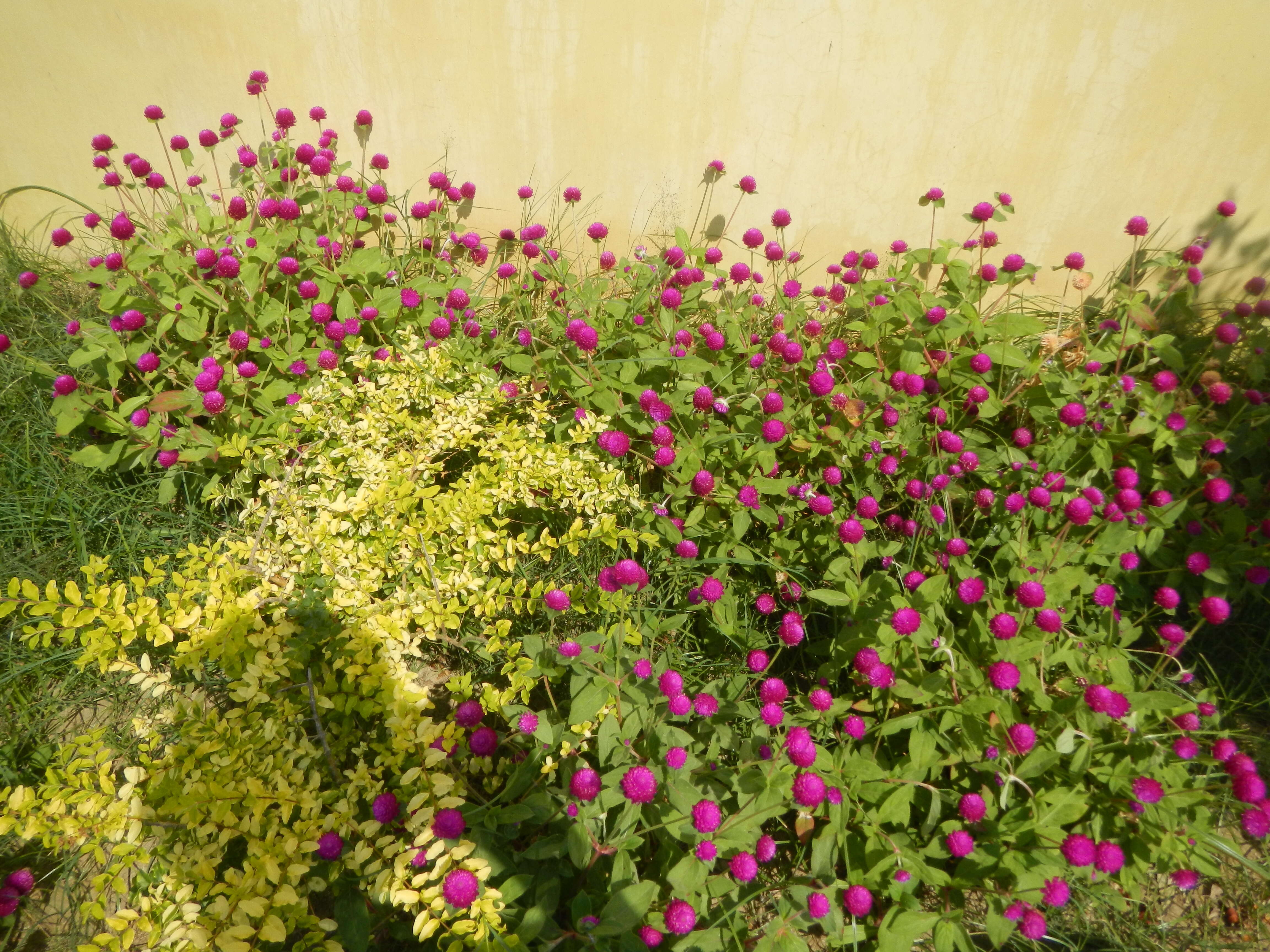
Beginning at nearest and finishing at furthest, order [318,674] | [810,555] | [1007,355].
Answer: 1. [318,674]
2. [810,555]
3. [1007,355]

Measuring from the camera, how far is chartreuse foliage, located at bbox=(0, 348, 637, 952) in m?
1.40

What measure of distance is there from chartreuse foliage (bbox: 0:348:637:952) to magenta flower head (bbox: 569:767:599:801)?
239 millimetres

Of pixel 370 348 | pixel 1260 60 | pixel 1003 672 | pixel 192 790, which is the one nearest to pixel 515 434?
pixel 370 348

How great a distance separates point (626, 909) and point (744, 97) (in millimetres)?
2824

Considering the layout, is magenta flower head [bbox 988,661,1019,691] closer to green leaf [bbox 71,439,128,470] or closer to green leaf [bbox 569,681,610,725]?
green leaf [bbox 569,681,610,725]

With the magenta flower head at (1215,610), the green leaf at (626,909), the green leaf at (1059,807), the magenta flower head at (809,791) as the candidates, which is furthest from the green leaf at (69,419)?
the magenta flower head at (1215,610)

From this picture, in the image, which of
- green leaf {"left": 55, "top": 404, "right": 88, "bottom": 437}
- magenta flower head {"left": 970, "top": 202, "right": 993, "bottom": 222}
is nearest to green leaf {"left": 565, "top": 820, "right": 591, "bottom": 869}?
green leaf {"left": 55, "top": 404, "right": 88, "bottom": 437}

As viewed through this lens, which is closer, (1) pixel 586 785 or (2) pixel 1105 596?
(1) pixel 586 785

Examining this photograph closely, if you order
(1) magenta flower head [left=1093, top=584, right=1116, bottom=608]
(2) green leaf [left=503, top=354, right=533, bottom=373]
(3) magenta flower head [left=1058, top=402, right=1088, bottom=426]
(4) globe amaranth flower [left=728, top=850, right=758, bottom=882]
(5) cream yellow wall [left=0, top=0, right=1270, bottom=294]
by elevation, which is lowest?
(4) globe amaranth flower [left=728, top=850, right=758, bottom=882]

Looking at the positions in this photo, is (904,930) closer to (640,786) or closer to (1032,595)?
(640,786)

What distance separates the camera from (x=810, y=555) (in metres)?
2.10

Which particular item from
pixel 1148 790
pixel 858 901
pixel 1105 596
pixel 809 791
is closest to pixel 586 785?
pixel 809 791

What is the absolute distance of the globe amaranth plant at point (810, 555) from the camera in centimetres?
151

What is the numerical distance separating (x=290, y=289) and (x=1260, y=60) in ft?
11.6
